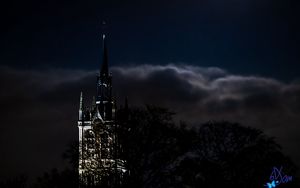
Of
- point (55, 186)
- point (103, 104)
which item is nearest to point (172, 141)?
point (55, 186)

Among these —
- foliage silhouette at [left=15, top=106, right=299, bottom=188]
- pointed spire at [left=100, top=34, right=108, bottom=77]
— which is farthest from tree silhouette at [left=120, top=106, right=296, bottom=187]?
pointed spire at [left=100, top=34, right=108, bottom=77]

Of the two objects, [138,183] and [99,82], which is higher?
[99,82]

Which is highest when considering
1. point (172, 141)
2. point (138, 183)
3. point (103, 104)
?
point (103, 104)

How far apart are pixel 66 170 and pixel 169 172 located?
→ 10.6m

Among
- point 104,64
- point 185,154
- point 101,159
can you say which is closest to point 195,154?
point 185,154

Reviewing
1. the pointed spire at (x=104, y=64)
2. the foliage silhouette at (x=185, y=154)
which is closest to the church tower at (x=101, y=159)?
the foliage silhouette at (x=185, y=154)

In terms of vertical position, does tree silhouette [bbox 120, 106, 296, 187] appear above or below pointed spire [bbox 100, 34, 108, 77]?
below

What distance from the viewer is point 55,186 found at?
2527 inches

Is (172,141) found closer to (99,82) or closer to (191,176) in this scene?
(191,176)

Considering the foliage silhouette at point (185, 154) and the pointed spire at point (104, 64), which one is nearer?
the foliage silhouette at point (185, 154)

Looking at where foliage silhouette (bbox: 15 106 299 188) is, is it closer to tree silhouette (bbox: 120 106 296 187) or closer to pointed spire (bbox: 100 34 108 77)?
tree silhouette (bbox: 120 106 296 187)

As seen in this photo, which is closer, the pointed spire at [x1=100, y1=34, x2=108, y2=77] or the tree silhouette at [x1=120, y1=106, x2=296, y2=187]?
the tree silhouette at [x1=120, y1=106, x2=296, y2=187]

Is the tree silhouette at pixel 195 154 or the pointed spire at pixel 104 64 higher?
the pointed spire at pixel 104 64

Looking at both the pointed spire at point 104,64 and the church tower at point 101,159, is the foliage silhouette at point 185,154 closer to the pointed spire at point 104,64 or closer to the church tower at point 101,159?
the church tower at point 101,159
